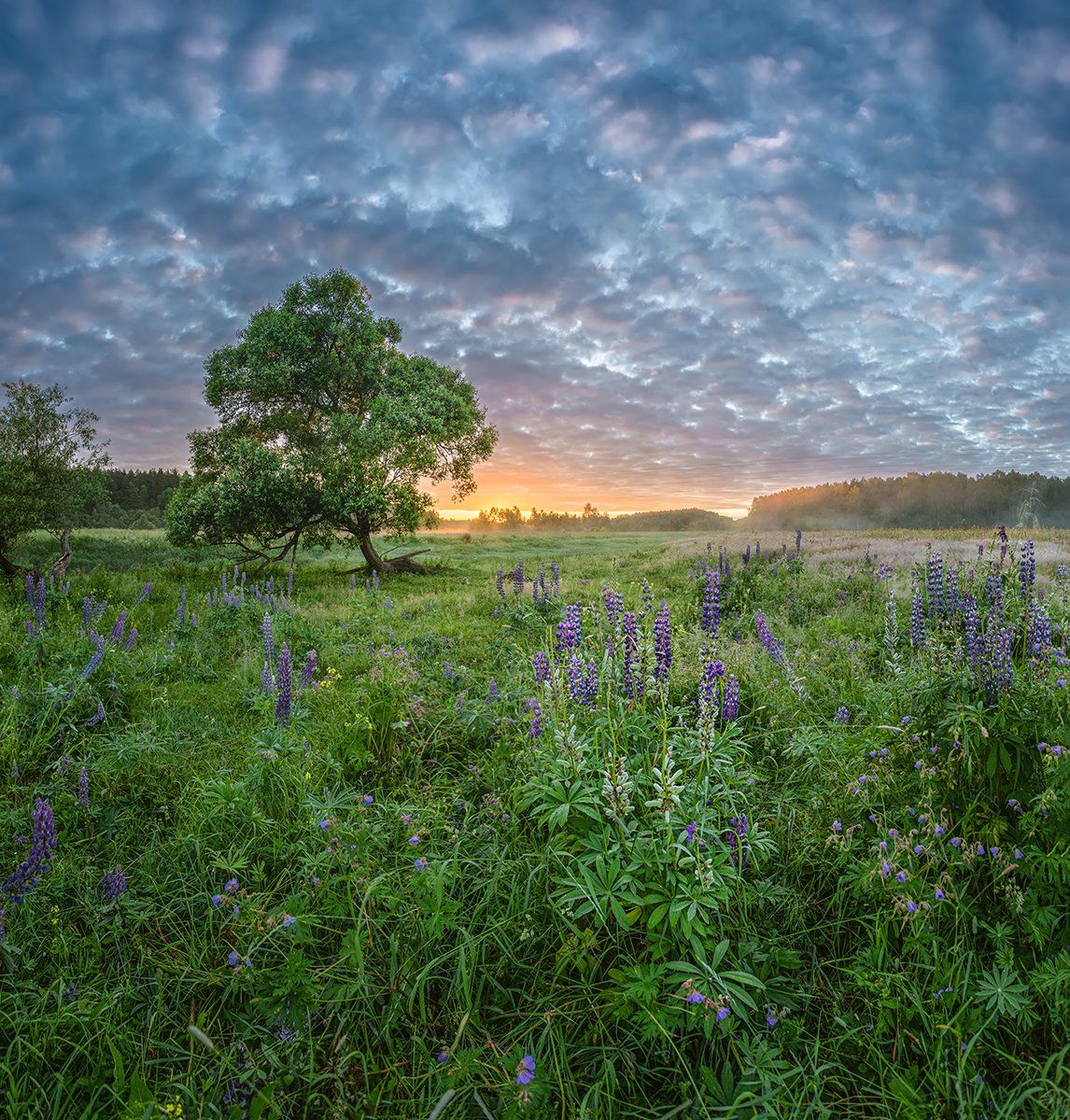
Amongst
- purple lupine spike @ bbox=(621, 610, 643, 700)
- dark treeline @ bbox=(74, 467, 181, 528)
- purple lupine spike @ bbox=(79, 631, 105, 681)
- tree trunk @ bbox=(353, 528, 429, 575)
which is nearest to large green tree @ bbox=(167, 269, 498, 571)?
tree trunk @ bbox=(353, 528, 429, 575)

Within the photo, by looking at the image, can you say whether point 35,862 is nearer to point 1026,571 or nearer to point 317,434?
point 1026,571

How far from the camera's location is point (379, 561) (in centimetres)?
2389

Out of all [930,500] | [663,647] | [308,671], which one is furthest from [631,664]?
[930,500]

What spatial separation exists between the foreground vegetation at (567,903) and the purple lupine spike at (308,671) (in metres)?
0.75

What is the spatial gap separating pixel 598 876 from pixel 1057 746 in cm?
255

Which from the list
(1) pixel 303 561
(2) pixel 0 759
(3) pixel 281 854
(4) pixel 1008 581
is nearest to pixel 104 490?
(1) pixel 303 561

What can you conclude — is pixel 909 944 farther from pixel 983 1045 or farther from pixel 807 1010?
pixel 807 1010

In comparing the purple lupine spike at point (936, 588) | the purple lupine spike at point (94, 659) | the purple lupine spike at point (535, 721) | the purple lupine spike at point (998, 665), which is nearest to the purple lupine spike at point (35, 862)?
the purple lupine spike at point (535, 721)

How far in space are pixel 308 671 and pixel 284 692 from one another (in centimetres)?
113

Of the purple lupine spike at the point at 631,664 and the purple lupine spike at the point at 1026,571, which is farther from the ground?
→ the purple lupine spike at the point at 1026,571

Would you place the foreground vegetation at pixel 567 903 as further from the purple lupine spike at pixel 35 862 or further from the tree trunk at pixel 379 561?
the tree trunk at pixel 379 561

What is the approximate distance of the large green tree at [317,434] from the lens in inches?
774

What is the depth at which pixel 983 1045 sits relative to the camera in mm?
2543

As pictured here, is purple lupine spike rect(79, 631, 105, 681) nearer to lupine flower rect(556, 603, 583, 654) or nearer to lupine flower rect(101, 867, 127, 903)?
lupine flower rect(101, 867, 127, 903)
